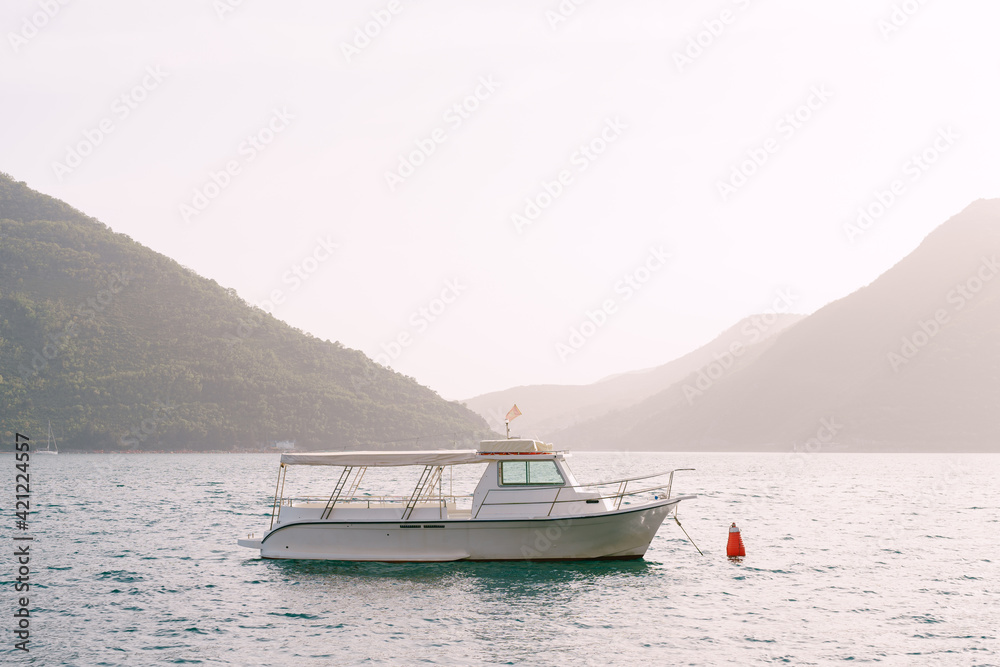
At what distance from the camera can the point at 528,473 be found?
81.6ft

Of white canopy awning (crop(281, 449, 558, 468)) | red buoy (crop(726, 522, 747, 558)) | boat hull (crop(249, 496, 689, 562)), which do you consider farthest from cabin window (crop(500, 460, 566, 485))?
red buoy (crop(726, 522, 747, 558))

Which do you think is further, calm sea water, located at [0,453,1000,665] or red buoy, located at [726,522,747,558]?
red buoy, located at [726,522,747,558]

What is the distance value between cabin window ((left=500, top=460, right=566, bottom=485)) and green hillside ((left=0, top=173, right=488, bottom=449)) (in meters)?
135

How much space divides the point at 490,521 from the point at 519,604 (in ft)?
12.7

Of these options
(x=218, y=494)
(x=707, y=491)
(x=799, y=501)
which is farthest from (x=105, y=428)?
(x=799, y=501)

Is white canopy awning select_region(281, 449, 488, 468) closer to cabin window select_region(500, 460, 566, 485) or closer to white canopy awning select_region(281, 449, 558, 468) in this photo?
white canopy awning select_region(281, 449, 558, 468)

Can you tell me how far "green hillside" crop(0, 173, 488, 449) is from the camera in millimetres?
146500

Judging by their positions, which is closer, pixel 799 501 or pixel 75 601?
pixel 75 601

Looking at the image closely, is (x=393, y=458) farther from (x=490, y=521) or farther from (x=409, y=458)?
Result: (x=490, y=521)

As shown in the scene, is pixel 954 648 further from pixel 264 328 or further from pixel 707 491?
pixel 264 328

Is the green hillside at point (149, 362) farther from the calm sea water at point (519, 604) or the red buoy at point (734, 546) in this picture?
the red buoy at point (734, 546)

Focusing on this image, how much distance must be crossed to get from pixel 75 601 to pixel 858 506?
159 ft

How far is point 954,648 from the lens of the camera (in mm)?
17344

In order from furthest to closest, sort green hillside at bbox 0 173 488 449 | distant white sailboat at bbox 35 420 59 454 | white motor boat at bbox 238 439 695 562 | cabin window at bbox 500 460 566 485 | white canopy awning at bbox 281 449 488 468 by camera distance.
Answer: green hillside at bbox 0 173 488 449 < distant white sailboat at bbox 35 420 59 454 < cabin window at bbox 500 460 566 485 < white motor boat at bbox 238 439 695 562 < white canopy awning at bbox 281 449 488 468
